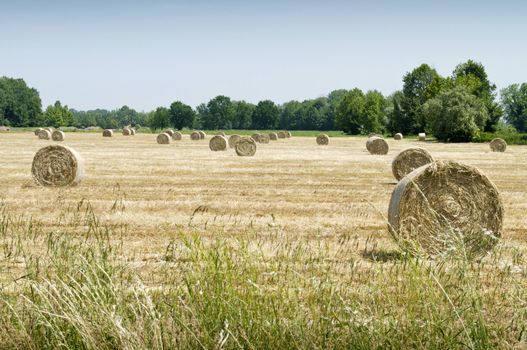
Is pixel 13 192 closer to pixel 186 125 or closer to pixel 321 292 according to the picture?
pixel 321 292

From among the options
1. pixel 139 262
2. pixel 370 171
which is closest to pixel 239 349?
pixel 139 262

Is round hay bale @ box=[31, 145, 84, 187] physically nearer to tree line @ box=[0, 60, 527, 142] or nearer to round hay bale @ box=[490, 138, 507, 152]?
round hay bale @ box=[490, 138, 507, 152]

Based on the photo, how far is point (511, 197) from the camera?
762 inches

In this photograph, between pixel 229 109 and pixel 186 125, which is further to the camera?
pixel 229 109

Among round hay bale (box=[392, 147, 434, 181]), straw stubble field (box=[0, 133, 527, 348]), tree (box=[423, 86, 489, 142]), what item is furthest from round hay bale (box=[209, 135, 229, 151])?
tree (box=[423, 86, 489, 142])

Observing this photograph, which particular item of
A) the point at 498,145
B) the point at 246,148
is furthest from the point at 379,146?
the point at 498,145

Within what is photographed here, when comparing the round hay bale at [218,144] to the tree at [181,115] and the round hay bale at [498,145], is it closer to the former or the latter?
the round hay bale at [498,145]

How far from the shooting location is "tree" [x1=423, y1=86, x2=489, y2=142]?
70.7 m

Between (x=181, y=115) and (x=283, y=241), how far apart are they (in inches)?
6294

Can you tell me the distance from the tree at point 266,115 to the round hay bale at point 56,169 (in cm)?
15444

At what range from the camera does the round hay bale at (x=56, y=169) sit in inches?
836

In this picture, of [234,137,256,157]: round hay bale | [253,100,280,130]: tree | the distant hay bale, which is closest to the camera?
the distant hay bale

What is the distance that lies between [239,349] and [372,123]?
12243 centimetres

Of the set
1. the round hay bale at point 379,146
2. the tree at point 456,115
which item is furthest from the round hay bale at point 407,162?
the tree at point 456,115
